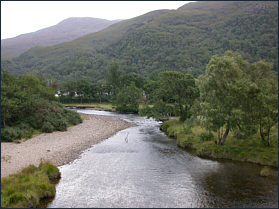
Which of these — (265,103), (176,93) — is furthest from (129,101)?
(265,103)

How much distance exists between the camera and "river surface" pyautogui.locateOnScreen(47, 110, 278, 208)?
55.1ft

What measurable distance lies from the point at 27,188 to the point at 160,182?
11.5 metres

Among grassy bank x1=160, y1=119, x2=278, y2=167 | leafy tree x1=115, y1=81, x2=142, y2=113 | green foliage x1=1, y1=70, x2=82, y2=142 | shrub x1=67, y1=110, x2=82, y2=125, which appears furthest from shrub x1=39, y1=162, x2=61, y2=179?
leafy tree x1=115, y1=81, x2=142, y2=113

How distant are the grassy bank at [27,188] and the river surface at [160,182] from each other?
3.66ft

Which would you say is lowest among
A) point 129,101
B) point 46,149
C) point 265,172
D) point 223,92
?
point 265,172

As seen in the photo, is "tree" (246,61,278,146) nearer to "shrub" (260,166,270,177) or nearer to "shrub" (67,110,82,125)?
"shrub" (260,166,270,177)

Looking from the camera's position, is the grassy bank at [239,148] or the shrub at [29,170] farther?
the grassy bank at [239,148]

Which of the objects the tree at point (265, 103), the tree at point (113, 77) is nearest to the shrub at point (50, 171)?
the tree at point (265, 103)

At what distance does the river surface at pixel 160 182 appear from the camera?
16.8 m

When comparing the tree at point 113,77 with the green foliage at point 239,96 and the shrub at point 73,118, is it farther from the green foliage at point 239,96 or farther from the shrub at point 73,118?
the green foliage at point 239,96

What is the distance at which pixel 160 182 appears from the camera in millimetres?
20406

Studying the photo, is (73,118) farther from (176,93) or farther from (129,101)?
(129,101)

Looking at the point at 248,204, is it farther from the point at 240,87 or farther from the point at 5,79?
the point at 5,79

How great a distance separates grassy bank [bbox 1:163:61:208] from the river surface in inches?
44.0
